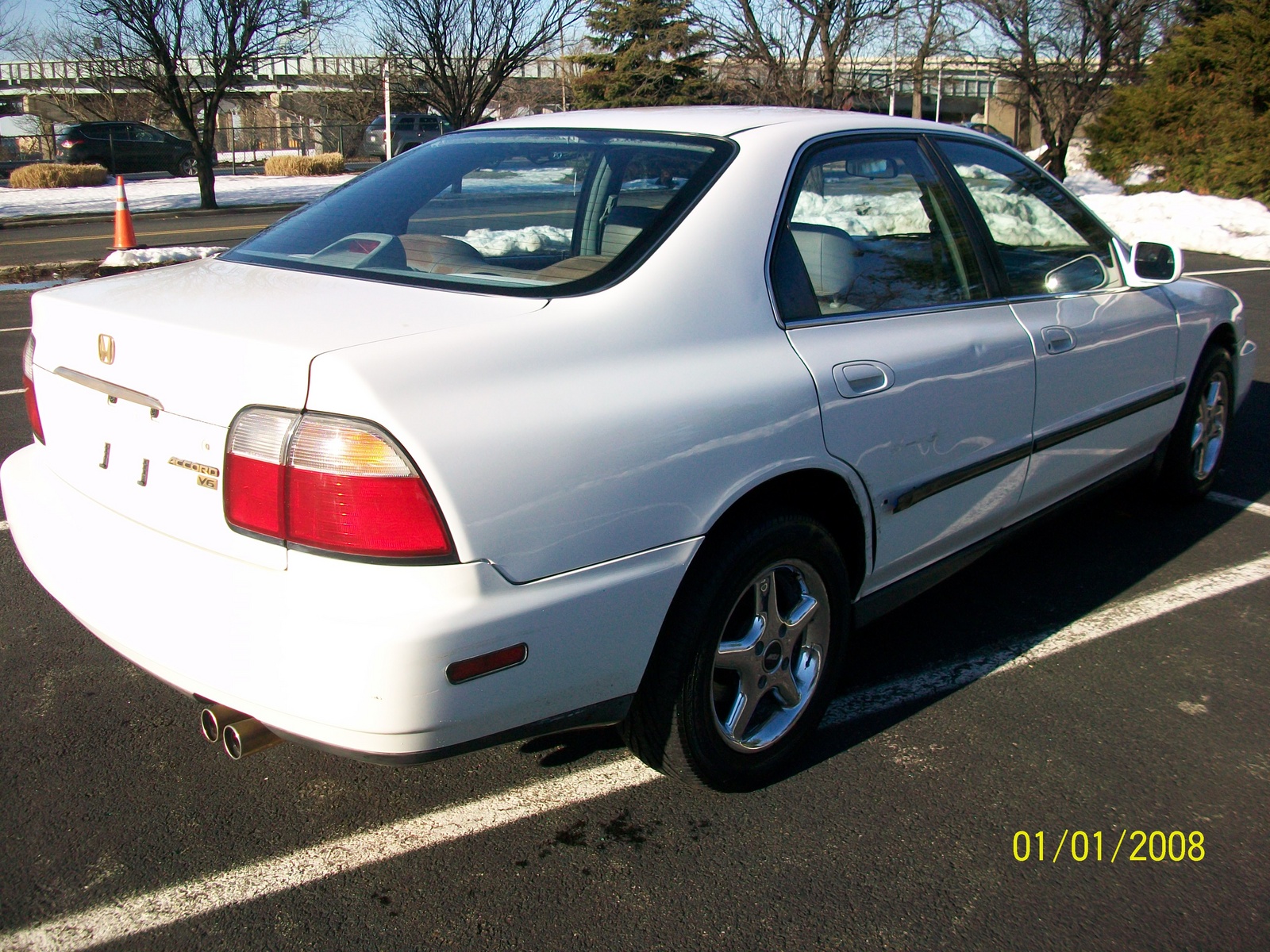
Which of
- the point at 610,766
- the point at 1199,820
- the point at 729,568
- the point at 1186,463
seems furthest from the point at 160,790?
the point at 1186,463

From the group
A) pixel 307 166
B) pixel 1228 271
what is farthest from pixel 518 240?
pixel 307 166

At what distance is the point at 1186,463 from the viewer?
462 cm

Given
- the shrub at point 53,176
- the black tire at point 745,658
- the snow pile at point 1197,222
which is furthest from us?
the shrub at point 53,176

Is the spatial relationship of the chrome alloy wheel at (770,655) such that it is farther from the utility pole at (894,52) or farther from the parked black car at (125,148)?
the parked black car at (125,148)

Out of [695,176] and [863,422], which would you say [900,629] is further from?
[695,176]

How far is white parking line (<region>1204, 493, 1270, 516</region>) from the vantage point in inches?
191

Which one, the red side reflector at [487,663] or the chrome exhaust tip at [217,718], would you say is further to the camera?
the chrome exhaust tip at [217,718]

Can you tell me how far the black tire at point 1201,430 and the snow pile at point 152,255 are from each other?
9.34 metres

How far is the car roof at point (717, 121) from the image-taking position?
2.96 metres

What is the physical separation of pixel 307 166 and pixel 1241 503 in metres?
29.9

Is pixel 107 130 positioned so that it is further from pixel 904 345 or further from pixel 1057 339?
pixel 904 345

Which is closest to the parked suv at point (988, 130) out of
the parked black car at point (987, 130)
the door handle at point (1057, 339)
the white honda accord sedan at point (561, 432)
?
the parked black car at point (987, 130)

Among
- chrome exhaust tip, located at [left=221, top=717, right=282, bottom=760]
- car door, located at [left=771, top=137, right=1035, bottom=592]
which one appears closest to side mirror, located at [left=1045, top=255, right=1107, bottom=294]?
car door, located at [left=771, top=137, right=1035, bottom=592]

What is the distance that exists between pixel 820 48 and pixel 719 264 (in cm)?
1924
